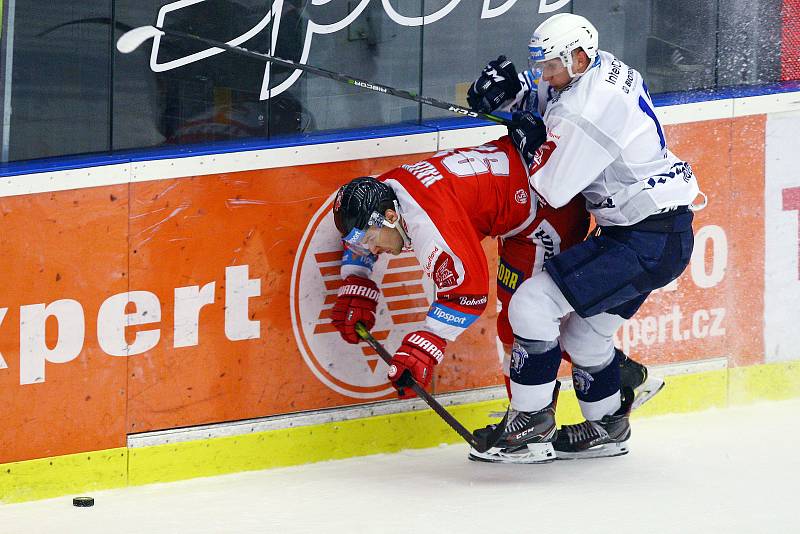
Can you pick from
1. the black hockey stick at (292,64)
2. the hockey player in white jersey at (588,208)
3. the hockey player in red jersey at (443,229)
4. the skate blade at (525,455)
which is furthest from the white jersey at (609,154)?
the skate blade at (525,455)

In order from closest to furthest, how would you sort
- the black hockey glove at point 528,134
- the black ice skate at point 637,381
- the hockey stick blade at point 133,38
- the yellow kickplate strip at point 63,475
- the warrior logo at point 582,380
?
the hockey stick blade at point 133,38
the yellow kickplate strip at point 63,475
the black hockey glove at point 528,134
the warrior logo at point 582,380
the black ice skate at point 637,381

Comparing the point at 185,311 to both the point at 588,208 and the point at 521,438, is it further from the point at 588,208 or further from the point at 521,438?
the point at 588,208

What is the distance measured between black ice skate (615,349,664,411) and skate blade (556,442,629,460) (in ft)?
0.49

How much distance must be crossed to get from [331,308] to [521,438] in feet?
2.33

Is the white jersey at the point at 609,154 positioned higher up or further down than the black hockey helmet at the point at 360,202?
higher up

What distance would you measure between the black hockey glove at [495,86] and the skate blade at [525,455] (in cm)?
105

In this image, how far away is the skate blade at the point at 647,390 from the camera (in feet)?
14.5

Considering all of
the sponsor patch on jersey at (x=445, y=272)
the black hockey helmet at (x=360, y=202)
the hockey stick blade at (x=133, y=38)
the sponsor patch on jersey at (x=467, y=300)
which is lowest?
the sponsor patch on jersey at (x=467, y=300)

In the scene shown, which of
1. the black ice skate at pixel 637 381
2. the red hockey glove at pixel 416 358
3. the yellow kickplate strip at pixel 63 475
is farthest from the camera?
the black ice skate at pixel 637 381

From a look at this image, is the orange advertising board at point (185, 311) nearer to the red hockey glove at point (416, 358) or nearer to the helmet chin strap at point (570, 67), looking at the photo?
the red hockey glove at point (416, 358)

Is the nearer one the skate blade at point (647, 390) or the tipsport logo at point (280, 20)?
the tipsport logo at point (280, 20)

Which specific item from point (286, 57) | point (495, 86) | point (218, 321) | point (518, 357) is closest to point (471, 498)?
point (518, 357)

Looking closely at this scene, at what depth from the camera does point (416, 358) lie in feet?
12.8

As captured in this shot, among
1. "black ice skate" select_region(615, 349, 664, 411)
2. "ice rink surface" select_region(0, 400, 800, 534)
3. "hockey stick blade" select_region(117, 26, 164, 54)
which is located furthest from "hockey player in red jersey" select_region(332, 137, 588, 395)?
"hockey stick blade" select_region(117, 26, 164, 54)
